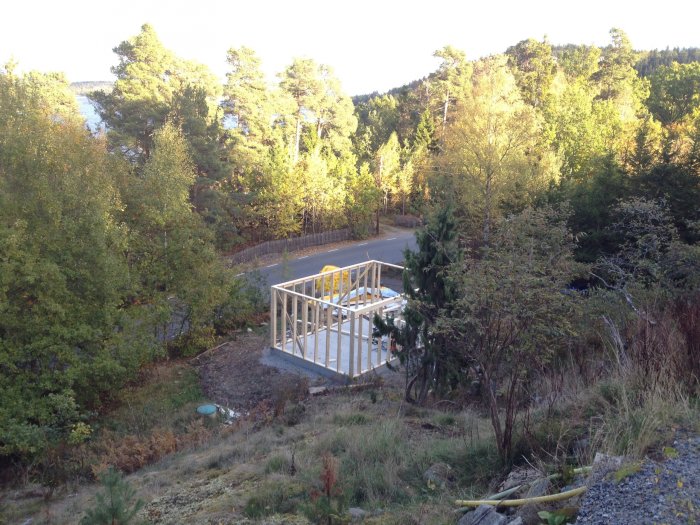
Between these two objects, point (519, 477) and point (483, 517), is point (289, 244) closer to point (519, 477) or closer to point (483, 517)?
point (519, 477)

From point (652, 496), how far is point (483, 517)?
3.72ft

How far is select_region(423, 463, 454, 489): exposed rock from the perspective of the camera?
17.0ft

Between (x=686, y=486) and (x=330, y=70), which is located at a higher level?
(x=330, y=70)

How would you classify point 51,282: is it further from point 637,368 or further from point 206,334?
point 637,368

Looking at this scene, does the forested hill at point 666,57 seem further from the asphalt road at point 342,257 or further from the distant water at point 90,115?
the distant water at point 90,115

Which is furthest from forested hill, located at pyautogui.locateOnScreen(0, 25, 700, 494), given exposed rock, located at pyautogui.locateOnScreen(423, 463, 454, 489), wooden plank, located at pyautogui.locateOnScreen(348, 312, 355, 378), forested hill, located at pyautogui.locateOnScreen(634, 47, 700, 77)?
forested hill, located at pyautogui.locateOnScreen(634, 47, 700, 77)

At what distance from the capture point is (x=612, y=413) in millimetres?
5008

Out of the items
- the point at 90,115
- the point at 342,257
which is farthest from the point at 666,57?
the point at 90,115

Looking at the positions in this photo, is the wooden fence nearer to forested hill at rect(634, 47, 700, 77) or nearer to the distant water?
the distant water

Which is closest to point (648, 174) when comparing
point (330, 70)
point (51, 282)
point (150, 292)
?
point (150, 292)

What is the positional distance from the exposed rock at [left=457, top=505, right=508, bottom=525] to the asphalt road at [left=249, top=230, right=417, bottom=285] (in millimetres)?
21029

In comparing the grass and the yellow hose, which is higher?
the yellow hose

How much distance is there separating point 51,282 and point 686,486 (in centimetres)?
1128

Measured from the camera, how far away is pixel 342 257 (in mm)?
31625
